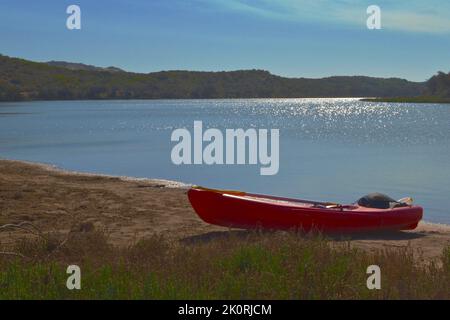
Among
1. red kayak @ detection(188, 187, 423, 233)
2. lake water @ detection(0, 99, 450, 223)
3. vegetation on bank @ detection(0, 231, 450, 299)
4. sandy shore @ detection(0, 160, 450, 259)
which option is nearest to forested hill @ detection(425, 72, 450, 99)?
lake water @ detection(0, 99, 450, 223)

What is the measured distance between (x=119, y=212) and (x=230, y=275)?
30.5 ft

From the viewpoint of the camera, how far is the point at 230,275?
22.1ft

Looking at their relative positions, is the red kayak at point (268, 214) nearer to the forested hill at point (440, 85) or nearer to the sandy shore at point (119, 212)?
the sandy shore at point (119, 212)

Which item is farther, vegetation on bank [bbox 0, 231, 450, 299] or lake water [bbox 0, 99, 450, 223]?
lake water [bbox 0, 99, 450, 223]

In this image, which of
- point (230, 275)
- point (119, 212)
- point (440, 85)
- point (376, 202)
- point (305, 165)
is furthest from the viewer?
point (440, 85)

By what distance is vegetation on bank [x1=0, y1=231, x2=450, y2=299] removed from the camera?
20.7ft

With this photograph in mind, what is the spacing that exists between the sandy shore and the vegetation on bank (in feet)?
6.16

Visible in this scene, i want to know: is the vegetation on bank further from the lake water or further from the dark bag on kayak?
the lake water

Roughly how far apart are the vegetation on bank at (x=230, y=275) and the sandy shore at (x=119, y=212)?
1879mm

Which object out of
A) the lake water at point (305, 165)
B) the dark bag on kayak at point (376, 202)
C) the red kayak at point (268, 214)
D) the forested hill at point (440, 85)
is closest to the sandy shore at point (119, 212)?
the red kayak at point (268, 214)

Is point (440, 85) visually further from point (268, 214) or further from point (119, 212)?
point (268, 214)

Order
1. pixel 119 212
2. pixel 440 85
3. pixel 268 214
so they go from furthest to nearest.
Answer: pixel 440 85 < pixel 119 212 < pixel 268 214

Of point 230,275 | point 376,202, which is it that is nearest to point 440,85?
point 376,202

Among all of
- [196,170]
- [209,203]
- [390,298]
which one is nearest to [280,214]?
[209,203]
